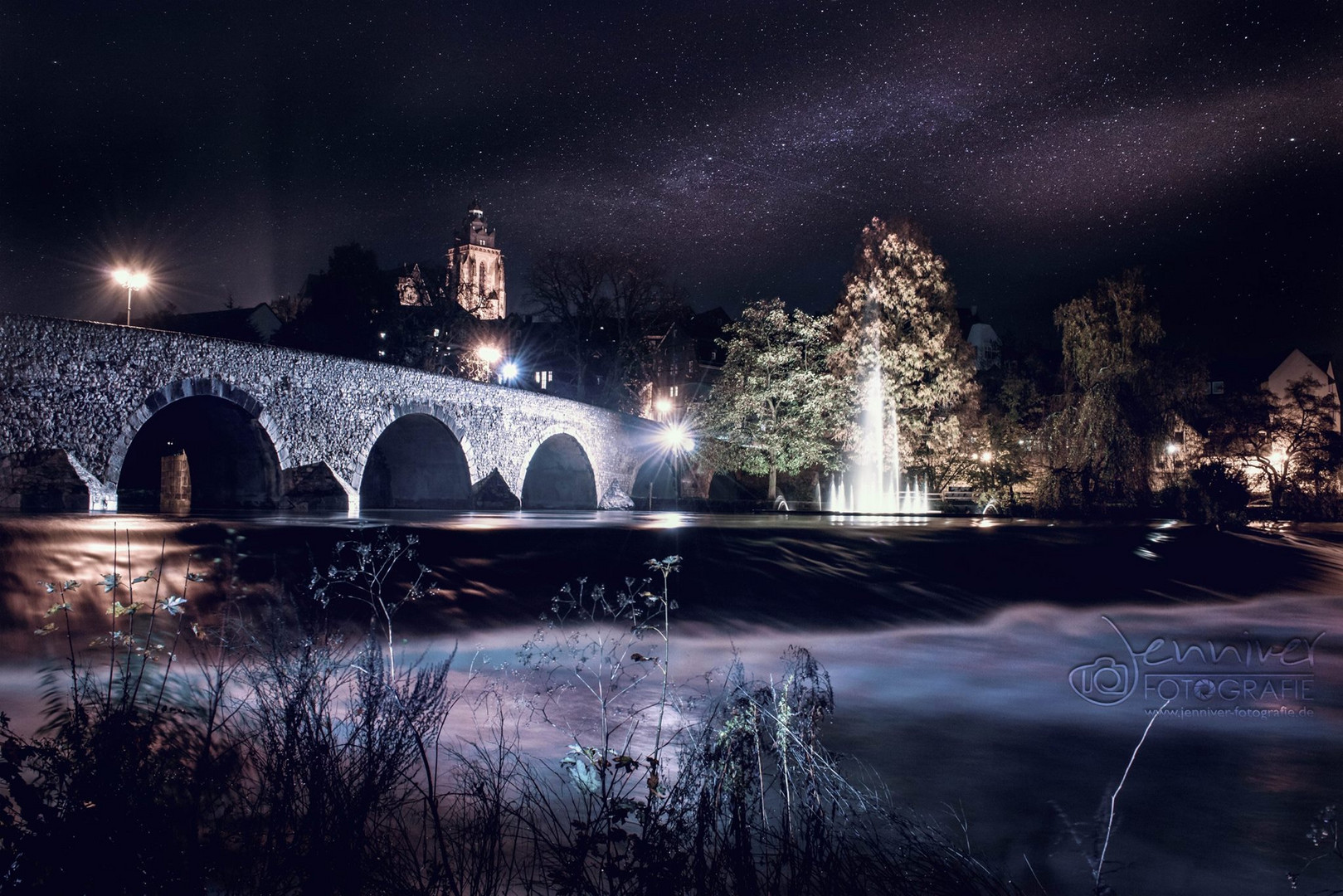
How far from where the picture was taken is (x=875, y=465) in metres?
36.4

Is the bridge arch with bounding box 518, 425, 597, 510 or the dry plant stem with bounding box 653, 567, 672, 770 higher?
the bridge arch with bounding box 518, 425, 597, 510

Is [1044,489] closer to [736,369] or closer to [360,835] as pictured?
[736,369]

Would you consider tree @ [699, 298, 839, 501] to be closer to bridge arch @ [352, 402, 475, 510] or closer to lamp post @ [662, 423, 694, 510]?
lamp post @ [662, 423, 694, 510]

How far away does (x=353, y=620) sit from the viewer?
9602 mm

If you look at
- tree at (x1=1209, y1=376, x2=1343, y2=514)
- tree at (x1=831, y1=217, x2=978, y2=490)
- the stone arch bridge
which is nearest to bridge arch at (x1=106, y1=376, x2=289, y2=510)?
the stone arch bridge

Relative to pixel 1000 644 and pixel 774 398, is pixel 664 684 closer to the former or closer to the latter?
pixel 1000 644

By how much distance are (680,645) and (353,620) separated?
3302 millimetres

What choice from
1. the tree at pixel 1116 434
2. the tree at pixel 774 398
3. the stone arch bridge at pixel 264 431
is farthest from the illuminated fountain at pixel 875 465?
the stone arch bridge at pixel 264 431

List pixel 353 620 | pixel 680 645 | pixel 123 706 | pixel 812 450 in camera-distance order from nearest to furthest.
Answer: pixel 123 706 → pixel 353 620 → pixel 680 645 → pixel 812 450

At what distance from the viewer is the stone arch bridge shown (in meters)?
17.1

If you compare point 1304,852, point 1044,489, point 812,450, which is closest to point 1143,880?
point 1304,852

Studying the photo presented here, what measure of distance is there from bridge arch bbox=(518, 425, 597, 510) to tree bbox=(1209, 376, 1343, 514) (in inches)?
863

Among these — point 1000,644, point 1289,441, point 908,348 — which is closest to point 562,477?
point 908,348

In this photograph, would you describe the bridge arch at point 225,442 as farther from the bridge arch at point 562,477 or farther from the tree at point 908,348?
the tree at point 908,348
